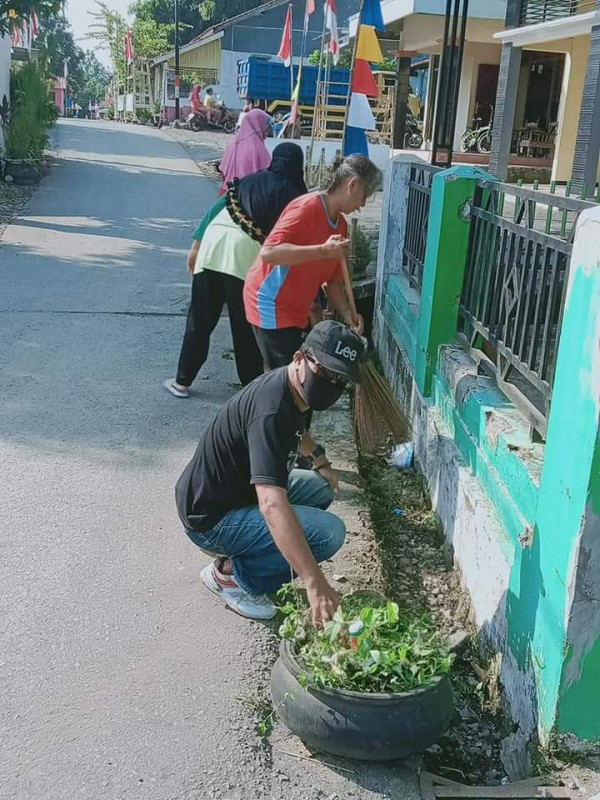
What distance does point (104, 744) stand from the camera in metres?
2.48

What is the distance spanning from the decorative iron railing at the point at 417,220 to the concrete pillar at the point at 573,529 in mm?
2814

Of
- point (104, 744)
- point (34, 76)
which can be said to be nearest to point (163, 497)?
point (104, 744)

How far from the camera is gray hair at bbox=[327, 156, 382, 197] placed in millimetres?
3803

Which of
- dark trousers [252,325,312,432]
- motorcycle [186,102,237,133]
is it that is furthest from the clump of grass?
motorcycle [186,102,237,133]

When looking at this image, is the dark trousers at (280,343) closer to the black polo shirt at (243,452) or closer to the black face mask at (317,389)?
the black polo shirt at (243,452)

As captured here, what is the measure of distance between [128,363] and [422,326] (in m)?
2.48

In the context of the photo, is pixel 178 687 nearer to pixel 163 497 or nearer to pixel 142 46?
pixel 163 497

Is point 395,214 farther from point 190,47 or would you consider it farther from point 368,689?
point 190,47

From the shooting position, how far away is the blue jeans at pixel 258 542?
3049 millimetres

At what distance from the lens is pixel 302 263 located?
388cm

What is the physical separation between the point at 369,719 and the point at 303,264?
2232 mm

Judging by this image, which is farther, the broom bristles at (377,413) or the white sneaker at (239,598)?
the broom bristles at (377,413)

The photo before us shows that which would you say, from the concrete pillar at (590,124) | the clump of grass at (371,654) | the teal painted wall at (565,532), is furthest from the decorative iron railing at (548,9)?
the clump of grass at (371,654)

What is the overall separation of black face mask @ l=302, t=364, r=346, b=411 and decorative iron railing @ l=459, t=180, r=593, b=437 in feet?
2.52
